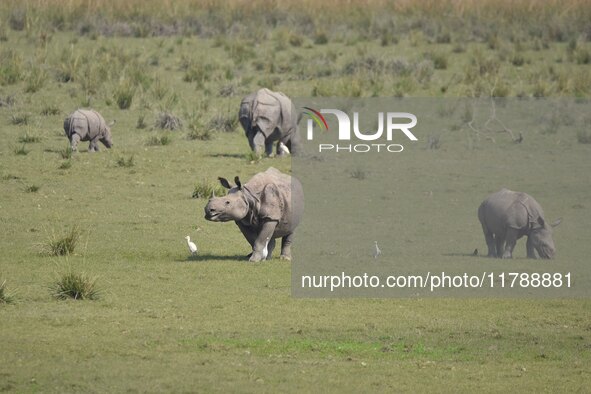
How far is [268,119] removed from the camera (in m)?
23.8

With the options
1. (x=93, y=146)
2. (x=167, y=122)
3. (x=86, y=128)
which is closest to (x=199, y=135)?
(x=167, y=122)

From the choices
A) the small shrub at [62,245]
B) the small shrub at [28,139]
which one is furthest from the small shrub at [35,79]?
the small shrub at [62,245]

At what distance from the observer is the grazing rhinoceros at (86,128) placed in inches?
931

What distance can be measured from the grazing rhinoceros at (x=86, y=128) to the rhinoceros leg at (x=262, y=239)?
8.15 meters

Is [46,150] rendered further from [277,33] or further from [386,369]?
[277,33]

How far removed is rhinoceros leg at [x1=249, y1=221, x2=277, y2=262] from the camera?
15906 mm

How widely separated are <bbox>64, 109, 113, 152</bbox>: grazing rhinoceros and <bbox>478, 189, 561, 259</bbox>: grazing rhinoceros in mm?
8742

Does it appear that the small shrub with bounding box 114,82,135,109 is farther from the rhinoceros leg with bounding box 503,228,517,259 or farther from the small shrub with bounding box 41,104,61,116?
the rhinoceros leg with bounding box 503,228,517,259

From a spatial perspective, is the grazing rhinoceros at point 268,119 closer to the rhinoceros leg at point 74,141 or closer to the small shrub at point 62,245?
the rhinoceros leg at point 74,141

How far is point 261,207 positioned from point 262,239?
47 centimetres

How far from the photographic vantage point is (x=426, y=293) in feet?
50.8

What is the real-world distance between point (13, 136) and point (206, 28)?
16706mm

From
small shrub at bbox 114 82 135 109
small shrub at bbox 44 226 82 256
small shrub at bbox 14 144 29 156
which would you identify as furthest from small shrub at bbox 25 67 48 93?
small shrub at bbox 44 226 82 256

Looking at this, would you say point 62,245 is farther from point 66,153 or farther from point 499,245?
point 66,153
